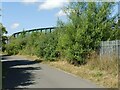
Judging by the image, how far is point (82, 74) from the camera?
20.8 m

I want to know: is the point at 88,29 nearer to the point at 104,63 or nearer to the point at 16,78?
the point at 104,63

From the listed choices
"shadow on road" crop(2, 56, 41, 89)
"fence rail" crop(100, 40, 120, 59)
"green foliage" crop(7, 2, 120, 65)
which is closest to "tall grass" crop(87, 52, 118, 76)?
"fence rail" crop(100, 40, 120, 59)

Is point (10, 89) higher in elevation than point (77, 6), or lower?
lower

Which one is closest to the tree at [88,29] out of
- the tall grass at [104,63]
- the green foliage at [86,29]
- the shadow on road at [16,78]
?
the green foliage at [86,29]

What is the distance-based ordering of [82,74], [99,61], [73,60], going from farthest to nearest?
[73,60] → [99,61] → [82,74]

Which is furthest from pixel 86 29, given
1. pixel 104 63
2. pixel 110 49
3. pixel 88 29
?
pixel 104 63

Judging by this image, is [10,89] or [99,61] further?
[99,61]

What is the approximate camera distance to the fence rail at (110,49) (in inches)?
874

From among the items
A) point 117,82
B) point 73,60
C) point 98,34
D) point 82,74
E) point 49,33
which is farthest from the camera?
point 49,33

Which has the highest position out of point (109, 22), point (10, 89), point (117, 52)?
point (109, 22)

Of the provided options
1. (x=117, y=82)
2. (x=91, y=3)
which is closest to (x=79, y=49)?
(x=91, y=3)

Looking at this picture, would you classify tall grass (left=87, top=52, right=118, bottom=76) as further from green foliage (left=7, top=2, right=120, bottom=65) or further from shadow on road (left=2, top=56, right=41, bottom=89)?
shadow on road (left=2, top=56, right=41, bottom=89)

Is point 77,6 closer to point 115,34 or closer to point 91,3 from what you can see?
point 91,3

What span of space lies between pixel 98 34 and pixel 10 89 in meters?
13.8
